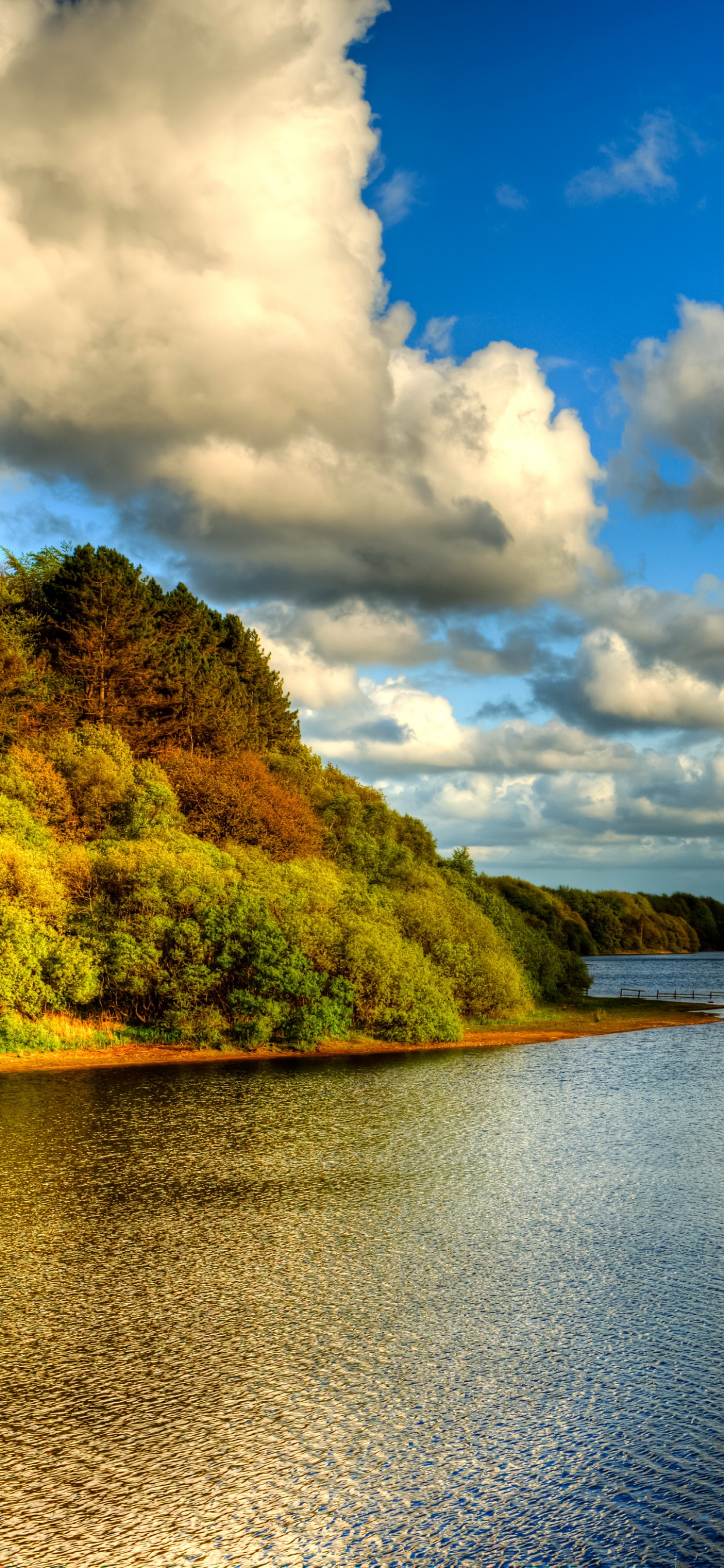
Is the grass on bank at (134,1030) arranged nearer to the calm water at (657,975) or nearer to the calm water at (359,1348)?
the calm water at (359,1348)

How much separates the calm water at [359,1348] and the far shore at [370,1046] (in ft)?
Answer: 42.4

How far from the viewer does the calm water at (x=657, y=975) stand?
10525 centimetres

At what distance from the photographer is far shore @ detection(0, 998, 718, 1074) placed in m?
35.8

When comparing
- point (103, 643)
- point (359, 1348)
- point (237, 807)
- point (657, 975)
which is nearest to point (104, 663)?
point (103, 643)

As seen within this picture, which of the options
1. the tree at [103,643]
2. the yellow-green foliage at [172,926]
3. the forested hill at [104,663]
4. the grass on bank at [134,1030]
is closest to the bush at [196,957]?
the yellow-green foliage at [172,926]

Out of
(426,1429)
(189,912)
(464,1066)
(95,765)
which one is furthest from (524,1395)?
(95,765)

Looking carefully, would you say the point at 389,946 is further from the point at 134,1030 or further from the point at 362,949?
the point at 134,1030

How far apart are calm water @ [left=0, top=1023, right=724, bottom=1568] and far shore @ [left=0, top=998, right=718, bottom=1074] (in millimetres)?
12934

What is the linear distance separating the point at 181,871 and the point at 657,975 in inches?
4193

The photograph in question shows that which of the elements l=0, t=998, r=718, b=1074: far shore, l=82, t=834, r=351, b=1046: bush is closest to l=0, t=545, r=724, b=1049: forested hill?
l=82, t=834, r=351, b=1046: bush

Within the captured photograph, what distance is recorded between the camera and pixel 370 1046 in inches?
1719

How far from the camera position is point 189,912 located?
4100 cm

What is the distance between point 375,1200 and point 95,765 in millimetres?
32415

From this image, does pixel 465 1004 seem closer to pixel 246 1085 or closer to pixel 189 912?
pixel 189 912
